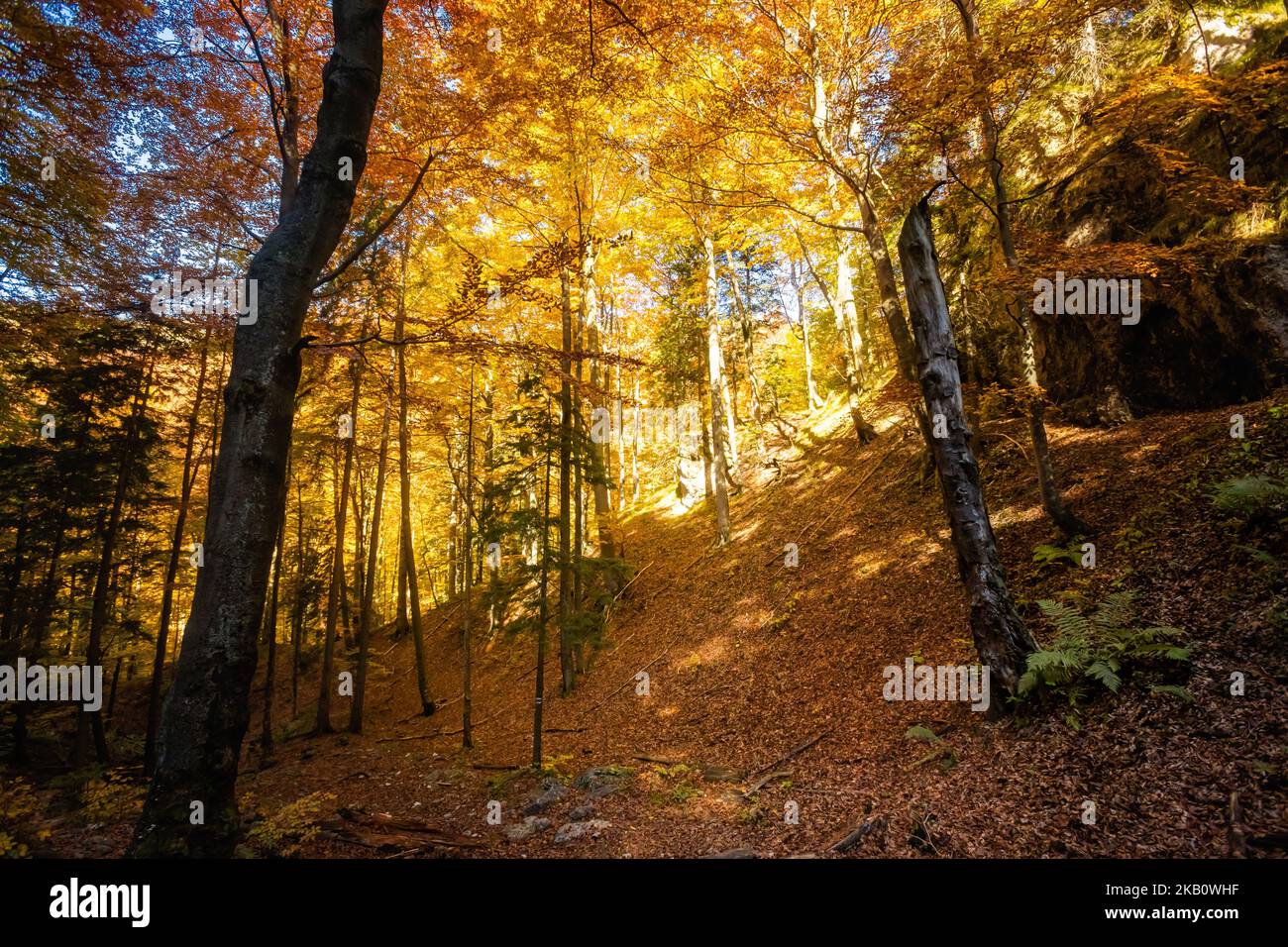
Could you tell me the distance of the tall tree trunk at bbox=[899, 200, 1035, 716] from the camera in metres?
5.60

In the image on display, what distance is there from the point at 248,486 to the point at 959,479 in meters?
6.84

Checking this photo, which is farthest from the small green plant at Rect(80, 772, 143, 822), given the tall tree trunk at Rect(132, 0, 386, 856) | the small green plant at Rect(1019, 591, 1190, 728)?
the small green plant at Rect(1019, 591, 1190, 728)

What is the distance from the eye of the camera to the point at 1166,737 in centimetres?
416

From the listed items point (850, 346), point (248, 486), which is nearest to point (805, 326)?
point (850, 346)

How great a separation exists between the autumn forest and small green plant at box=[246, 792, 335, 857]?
0.22 feet

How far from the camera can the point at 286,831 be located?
5402 mm

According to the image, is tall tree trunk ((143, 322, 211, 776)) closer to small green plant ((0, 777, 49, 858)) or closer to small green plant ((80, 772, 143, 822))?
small green plant ((80, 772, 143, 822))

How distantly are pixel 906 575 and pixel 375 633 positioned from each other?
23.9 m

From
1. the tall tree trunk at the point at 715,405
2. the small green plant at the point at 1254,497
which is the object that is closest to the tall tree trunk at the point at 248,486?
the small green plant at the point at 1254,497

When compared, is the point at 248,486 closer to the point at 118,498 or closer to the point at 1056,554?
the point at 1056,554

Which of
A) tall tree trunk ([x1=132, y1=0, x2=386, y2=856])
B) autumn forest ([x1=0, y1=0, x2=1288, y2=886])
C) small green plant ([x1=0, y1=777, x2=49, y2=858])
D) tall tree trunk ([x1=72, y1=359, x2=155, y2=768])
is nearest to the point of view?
tall tree trunk ([x1=132, y1=0, x2=386, y2=856])

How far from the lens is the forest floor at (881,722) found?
4027 millimetres

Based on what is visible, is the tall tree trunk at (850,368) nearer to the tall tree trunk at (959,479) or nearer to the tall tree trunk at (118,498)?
the tall tree trunk at (959,479)

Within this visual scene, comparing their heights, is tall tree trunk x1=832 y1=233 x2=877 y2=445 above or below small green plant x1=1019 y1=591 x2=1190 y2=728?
above
